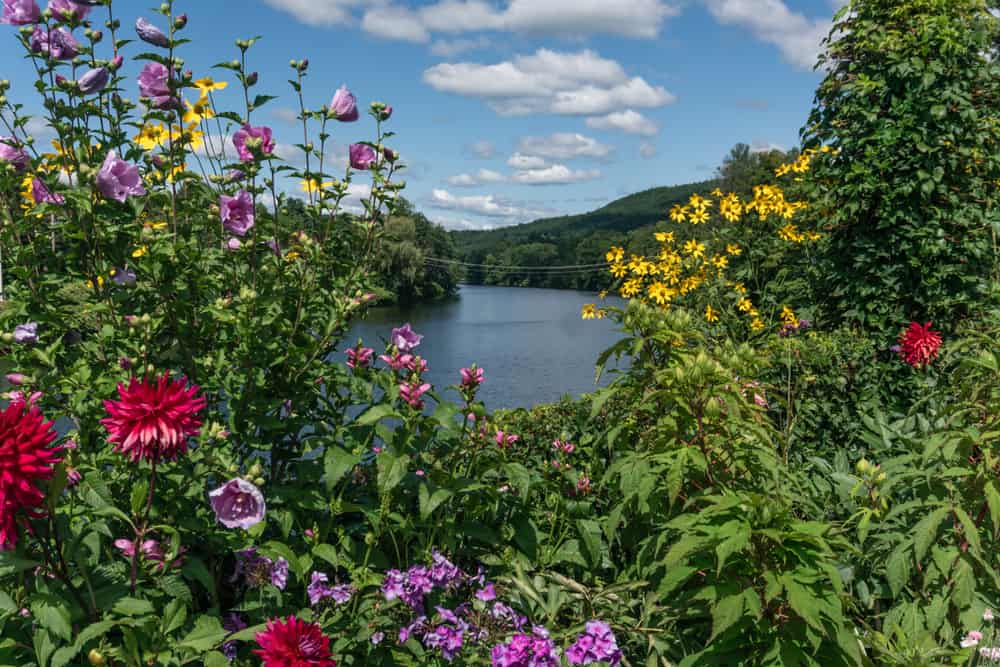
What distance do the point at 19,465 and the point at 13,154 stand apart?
55.5 inches

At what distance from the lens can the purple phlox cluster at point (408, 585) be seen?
1.86 metres

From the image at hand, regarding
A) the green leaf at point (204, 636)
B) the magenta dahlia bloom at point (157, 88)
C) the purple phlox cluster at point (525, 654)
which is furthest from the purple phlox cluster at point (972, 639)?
the magenta dahlia bloom at point (157, 88)

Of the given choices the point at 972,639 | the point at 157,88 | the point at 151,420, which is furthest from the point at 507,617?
the point at 157,88

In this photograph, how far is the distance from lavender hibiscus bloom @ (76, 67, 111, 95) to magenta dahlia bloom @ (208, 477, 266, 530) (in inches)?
52.1

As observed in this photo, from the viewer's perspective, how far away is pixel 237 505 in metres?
1.71

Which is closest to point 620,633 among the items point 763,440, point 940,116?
point 763,440

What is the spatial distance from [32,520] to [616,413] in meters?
1.88

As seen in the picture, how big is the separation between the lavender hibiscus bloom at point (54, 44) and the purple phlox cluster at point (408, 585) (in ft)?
6.34

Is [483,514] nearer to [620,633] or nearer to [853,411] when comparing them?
[620,633]

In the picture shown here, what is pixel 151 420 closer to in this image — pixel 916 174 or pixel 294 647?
pixel 294 647

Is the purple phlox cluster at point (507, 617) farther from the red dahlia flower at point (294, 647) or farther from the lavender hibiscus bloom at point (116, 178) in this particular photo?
the lavender hibiscus bloom at point (116, 178)

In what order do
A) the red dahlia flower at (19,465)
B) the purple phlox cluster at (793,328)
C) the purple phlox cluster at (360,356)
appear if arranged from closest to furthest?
the red dahlia flower at (19,465) < the purple phlox cluster at (360,356) < the purple phlox cluster at (793,328)

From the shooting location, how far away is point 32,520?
1497 mm

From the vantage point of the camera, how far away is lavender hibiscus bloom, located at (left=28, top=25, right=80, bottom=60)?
2201 mm
